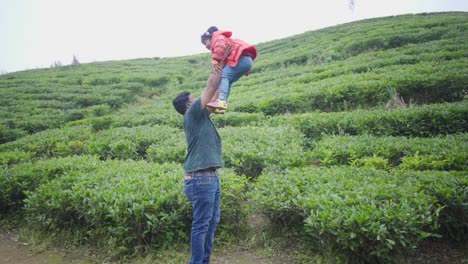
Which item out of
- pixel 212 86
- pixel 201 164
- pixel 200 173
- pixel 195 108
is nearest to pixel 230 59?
pixel 212 86

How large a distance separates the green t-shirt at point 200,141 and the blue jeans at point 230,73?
1.12ft

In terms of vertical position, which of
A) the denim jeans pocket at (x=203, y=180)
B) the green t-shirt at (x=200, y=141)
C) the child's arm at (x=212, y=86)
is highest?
the child's arm at (x=212, y=86)

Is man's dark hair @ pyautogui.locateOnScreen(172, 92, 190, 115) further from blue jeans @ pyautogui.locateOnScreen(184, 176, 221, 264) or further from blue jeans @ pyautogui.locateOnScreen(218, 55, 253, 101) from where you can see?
blue jeans @ pyautogui.locateOnScreen(184, 176, 221, 264)

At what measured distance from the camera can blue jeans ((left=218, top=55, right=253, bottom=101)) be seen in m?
3.83

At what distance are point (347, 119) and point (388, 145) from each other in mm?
2012

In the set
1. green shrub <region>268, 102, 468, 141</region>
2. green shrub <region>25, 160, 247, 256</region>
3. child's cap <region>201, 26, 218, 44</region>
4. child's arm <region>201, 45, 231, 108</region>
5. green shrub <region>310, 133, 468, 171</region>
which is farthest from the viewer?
green shrub <region>268, 102, 468, 141</region>

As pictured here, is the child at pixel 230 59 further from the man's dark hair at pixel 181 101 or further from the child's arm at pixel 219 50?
the man's dark hair at pixel 181 101

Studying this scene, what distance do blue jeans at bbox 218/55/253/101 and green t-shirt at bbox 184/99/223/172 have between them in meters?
0.34

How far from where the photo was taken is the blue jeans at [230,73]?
3.83 m

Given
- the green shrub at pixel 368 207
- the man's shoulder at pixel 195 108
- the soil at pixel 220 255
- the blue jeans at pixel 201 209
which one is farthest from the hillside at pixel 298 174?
the man's shoulder at pixel 195 108

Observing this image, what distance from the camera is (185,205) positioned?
188 inches

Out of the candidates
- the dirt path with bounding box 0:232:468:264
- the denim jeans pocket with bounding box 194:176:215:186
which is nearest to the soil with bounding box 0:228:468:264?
the dirt path with bounding box 0:232:468:264

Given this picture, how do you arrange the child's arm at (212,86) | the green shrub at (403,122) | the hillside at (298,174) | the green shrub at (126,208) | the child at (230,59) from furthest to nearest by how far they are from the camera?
the green shrub at (403,122) < the green shrub at (126,208) < the hillside at (298,174) < the child at (230,59) < the child's arm at (212,86)

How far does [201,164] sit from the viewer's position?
3.65 m
